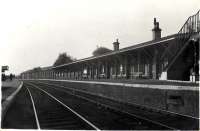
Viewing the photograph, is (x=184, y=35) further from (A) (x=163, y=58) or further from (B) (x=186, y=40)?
(A) (x=163, y=58)

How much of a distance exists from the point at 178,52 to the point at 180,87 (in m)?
5.06

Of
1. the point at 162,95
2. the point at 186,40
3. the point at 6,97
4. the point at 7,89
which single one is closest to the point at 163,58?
the point at 186,40

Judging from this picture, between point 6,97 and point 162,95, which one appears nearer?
point 162,95

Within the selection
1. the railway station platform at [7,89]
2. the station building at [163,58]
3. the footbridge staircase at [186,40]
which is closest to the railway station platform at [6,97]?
the railway station platform at [7,89]

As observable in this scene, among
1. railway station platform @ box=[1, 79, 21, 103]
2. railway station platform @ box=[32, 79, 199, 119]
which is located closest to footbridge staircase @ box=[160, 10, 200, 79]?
railway station platform @ box=[32, 79, 199, 119]

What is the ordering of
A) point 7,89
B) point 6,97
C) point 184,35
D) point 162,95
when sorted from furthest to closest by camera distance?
point 7,89 → point 6,97 → point 184,35 → point 162,95

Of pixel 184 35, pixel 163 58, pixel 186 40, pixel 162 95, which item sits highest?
pixel 184 35

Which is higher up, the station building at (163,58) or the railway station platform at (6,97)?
the station building at (163,58)

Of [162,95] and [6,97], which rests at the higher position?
[162,95]

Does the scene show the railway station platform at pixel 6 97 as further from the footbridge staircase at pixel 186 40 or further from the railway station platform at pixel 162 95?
the footbridge staircase at pixel 186 40

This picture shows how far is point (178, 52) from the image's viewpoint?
20.3 m

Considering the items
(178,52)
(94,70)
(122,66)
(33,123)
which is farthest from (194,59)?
(94,70)

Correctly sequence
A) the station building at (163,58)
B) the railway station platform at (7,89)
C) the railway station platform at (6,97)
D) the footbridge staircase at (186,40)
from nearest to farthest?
the railway station platform at (6,97) → the footbridge staircase at (186,40) → the station building at (163,58) → the railway station platform at (7,89)

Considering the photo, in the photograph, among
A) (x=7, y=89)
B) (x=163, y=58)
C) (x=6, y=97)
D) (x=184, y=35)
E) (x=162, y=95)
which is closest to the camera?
(x=162, y=95)
